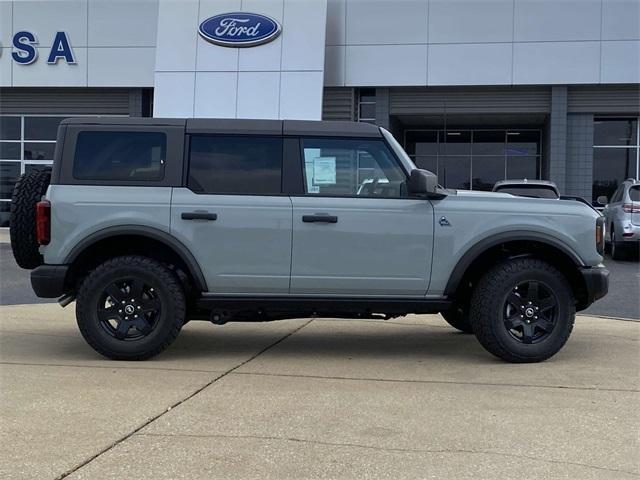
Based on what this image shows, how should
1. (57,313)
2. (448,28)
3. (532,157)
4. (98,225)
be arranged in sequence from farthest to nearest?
(532,157) → (448,28) → (57,313) → (98,225)

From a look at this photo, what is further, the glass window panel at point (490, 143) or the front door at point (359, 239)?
the glass window panel at point (490, 143)

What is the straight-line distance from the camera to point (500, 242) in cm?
557

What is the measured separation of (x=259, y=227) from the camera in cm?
559

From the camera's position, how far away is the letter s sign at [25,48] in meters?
21.2

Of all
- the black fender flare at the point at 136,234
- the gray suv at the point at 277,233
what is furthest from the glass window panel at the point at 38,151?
the black fender flare at the point at 136,234

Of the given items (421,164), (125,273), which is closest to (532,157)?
(421,164)

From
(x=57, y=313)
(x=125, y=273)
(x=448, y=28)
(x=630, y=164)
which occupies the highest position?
(x=448, y=28)

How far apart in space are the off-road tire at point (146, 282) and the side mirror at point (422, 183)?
7.05 feet

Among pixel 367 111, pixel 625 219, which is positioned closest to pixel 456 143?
pixel 367 111

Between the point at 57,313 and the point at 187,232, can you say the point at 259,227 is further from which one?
the point at 57,313

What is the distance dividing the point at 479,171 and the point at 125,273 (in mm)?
18248

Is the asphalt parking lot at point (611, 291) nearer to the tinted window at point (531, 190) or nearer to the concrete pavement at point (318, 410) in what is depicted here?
the tinted window at point (531, 190)

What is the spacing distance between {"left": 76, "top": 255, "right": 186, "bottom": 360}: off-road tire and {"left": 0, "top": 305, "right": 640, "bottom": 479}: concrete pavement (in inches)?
6.7

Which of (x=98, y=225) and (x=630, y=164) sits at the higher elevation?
(x=630, y=164)
